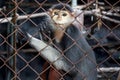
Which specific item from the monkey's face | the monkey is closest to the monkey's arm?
the monkey

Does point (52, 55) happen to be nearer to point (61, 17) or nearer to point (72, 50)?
point (72, 50)

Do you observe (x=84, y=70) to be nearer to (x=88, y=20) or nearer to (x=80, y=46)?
(x=80, y=46)

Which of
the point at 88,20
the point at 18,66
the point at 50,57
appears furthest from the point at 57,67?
the point at 88,20

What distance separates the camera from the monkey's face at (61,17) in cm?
437

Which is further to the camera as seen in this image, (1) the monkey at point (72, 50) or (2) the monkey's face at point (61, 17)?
(2) the monkey's face at point (61, 17)

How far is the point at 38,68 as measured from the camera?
548 centimetres

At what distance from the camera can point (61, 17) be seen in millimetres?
4461

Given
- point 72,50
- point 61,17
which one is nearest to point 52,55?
point 72,50

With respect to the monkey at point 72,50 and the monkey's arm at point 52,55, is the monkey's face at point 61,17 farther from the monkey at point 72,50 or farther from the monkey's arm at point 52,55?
the monkey's arm at point 52,55

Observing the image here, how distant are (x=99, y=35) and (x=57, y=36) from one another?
1311 mm

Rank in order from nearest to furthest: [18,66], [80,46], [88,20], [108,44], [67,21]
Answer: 1. [80,46]
2. [67,21]
3. [18,66]
4. [108,44]
5. [88,20]

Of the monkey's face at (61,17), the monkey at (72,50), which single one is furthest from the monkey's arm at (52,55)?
the monkey's face at (61,17)

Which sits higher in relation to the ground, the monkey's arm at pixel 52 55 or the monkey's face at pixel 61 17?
the monkey's face at pixel 61 17

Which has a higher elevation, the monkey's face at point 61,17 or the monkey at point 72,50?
the monkey's face at point 61,17
